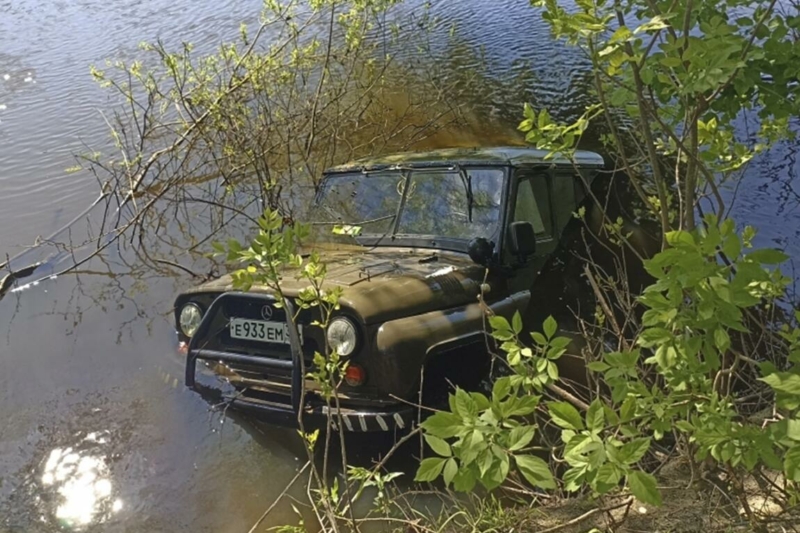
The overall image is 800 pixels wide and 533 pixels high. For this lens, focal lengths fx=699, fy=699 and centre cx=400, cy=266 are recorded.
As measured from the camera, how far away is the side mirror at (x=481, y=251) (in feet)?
14.0

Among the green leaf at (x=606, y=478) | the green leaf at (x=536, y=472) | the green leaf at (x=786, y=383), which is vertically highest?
the green leaf at (x=786, y=383)

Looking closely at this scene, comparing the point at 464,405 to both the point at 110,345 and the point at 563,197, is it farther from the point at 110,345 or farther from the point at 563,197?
the point at 110,345

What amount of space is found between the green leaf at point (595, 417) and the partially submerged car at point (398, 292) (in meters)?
1.51

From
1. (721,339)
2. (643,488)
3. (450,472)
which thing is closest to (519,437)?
(450,472)

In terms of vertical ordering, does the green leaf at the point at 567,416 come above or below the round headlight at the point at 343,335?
above

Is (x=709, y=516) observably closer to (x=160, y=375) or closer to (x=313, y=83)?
(x=160, y=375)

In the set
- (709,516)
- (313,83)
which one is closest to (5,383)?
(709,516)

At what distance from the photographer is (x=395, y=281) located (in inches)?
156

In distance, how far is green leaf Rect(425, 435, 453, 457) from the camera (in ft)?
6.15

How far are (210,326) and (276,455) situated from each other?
0.94 metres

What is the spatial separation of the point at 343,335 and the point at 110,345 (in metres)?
3.20

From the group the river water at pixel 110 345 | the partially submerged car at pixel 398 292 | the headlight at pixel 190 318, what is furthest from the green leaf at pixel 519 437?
the headlight at pixel 190 318

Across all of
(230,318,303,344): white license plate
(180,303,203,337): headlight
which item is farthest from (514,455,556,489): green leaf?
(180,303,203,337): headlight

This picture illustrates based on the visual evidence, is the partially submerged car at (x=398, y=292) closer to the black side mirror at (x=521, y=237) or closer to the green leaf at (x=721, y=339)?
the black side mirror at (x=521, y=237)
